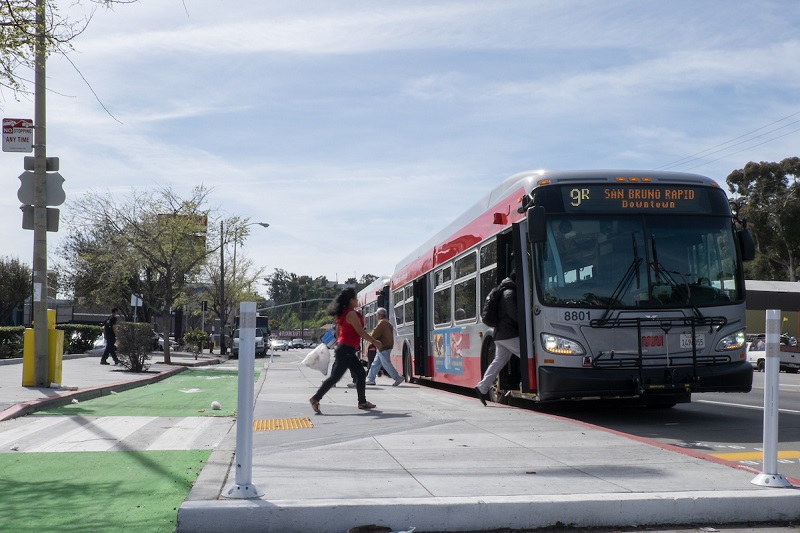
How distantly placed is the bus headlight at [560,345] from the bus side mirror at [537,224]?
1.17m

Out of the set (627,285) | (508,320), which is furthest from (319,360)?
(627,285)

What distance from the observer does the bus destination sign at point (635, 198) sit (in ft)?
34.6

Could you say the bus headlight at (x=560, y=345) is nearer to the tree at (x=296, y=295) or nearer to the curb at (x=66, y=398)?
the curb at (x=66, y=398)

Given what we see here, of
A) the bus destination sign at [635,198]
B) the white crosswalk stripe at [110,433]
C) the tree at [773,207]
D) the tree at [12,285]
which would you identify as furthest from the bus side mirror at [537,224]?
the tree at [12,285]

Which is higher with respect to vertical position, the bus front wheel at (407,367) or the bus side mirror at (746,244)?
the bus side mirror at (746,244)

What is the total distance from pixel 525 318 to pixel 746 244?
115 inches

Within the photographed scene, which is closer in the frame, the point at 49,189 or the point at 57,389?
the point at 57,389

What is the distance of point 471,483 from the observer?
5949 mm

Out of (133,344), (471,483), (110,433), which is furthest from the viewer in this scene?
(133,344)

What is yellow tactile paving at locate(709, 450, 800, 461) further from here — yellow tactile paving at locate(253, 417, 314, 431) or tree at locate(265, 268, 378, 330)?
tree at locate(265, 268, 378, 330)

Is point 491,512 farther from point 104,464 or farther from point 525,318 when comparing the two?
point 525,318

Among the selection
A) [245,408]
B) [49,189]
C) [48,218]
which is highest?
[49,189]

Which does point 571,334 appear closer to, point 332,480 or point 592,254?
point 592,254

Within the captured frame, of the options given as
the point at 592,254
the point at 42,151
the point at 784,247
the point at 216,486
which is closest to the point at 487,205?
the point at 592,254
